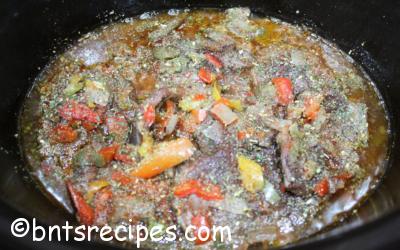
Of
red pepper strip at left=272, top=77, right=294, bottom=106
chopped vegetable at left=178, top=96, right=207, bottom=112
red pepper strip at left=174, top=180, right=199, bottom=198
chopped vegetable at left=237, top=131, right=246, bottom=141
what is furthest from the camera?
red pepper strip at left=272, top=77, right=294, bottom=106

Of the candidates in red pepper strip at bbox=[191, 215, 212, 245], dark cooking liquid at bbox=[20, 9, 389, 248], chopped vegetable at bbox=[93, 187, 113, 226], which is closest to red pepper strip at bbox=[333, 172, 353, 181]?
dark cooking liquid at bbox=[20, 9, 389, 248]

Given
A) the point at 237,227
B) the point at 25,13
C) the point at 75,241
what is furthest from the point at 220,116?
the point at 25,13

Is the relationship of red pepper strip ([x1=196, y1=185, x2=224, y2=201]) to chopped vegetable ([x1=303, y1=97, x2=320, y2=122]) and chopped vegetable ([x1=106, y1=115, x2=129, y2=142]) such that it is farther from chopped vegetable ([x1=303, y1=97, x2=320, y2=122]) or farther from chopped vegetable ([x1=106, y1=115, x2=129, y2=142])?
chopped vegetable ([x1=303, y1=97, x2=320, y2=122])

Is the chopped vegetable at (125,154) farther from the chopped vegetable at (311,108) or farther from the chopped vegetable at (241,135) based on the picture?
the chopped vegetable at (311,108)

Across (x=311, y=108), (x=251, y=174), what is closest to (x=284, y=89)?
(x=311, y=108)

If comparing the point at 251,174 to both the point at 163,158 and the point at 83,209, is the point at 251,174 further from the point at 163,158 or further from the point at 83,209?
the point at 83,209

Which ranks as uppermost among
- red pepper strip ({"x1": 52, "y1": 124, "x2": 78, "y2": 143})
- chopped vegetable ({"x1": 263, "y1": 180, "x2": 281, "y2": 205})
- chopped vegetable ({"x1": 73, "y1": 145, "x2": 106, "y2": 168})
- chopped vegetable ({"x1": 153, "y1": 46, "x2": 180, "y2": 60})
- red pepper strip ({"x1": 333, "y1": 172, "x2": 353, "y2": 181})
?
chopped vegetable ({"x1": 153, "y1": 46, "x2": 180, "y2": 60})
